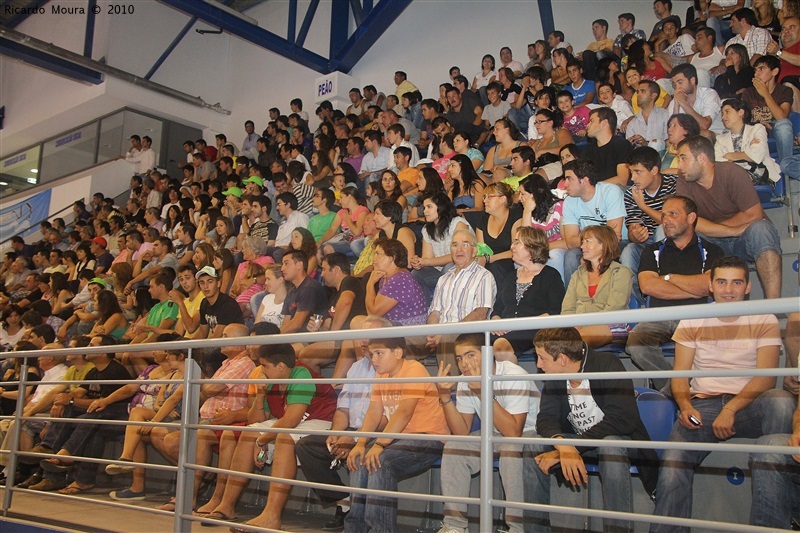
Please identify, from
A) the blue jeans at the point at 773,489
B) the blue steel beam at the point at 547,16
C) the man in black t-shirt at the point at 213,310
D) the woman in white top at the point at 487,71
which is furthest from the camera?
the woman in white top at the point at 487,71

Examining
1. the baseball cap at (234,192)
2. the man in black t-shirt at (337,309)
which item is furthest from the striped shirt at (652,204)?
the baseball cap at (234,192)

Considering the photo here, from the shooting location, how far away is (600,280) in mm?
3490

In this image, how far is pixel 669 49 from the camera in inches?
253

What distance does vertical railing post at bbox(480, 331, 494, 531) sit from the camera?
2.01 metres

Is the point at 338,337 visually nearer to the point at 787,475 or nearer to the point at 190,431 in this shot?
the point at 190,431

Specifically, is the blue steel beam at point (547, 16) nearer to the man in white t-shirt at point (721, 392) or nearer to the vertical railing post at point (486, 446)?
the man in white t-shirt at point (721, 392)

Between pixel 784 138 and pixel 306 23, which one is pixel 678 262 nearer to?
pixel 784 138

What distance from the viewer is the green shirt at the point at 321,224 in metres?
6.08

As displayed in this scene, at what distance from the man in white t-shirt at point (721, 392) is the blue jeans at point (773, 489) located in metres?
0.15

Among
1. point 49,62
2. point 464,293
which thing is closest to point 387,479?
point 464,293

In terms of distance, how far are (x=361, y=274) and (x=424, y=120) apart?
3.53 meters

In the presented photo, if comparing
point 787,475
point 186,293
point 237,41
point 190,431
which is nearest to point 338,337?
point 190,431

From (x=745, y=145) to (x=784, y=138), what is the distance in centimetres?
23

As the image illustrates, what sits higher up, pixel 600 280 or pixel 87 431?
pixel 600 280
